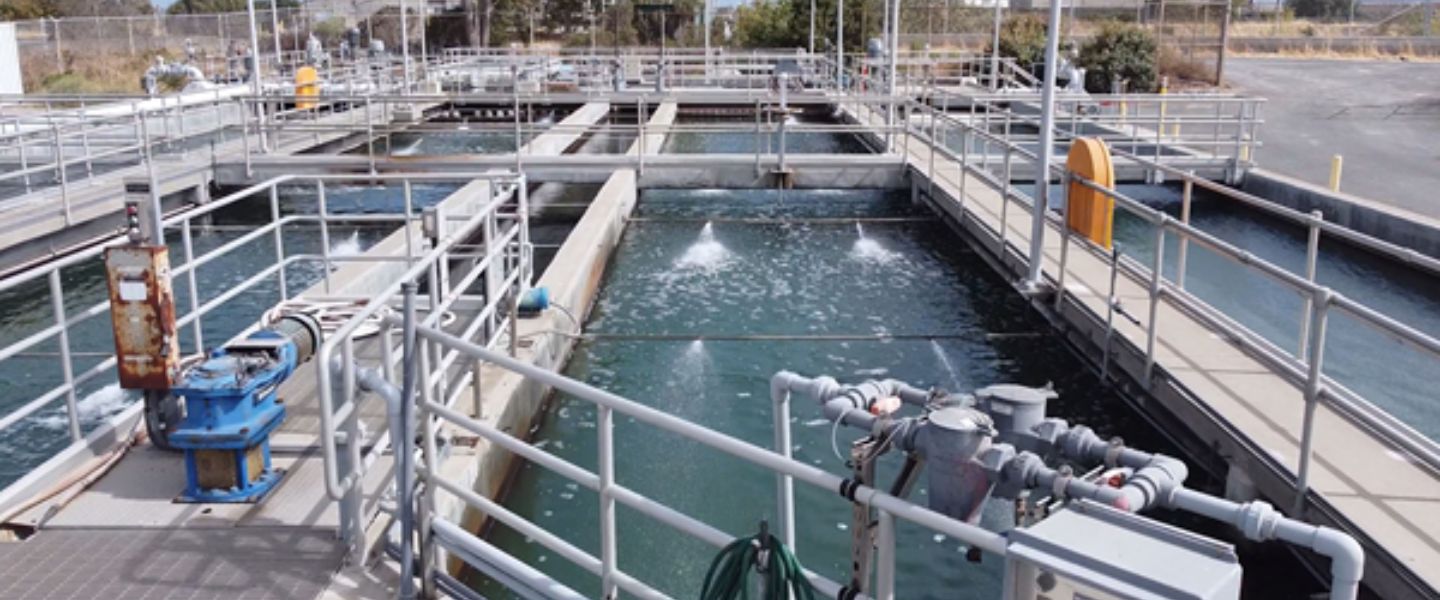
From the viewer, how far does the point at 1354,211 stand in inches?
605

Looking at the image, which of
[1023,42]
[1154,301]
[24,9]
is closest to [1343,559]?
[1154,301]

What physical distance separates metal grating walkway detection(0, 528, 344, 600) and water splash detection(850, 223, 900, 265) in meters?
10.3

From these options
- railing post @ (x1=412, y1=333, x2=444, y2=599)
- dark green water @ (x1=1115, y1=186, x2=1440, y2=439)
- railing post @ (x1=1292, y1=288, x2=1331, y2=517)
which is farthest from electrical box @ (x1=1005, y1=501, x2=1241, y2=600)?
dark green water @ (x1=1115, y1=186, x2=1440, y2=439)

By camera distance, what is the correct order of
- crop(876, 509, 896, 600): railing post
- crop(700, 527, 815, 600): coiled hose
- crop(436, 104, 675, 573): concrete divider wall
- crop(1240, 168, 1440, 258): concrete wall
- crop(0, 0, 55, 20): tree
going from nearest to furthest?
1. crop(876, 509, 896, 600): railing post
2. crop(700, 527, 815, 600): coiled hose
3. crop(436, 104, 675, 573): concrete divider wall
4. crop(1240, 168, 1440, 258): concrete wall
5. crop(0, 0, 55, 20): tree

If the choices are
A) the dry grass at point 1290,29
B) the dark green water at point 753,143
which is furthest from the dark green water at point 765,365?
the dry grass at point 1290,29

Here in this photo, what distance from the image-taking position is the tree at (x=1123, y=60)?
37.4 m

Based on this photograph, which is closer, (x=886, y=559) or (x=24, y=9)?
(x=886, y=559)

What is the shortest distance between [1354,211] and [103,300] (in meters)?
14.6

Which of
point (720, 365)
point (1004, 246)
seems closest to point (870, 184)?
point (1004, 246)

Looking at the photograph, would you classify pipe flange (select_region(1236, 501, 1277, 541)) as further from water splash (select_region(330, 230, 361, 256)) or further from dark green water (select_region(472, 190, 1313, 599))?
water splash (select_region(330, 230, 361, 256))

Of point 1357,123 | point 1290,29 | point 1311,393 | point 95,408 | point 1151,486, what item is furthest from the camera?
point 1290,29

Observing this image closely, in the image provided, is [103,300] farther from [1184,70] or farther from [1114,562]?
[1184,70]

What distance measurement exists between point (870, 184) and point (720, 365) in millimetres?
7984

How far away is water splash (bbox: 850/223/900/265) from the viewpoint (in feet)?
48.6
